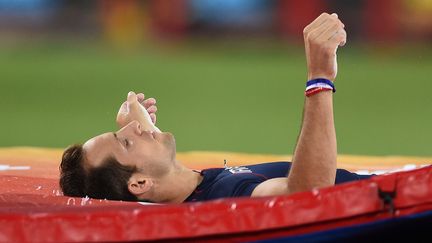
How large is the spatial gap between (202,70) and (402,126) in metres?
4.20

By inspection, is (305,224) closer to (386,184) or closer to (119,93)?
(386,184)

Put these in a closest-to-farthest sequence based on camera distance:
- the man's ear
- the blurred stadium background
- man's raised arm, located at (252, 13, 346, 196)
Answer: man's raised arm, located at (252, 13, 346, 196), the man's ear, the blurred stadium background

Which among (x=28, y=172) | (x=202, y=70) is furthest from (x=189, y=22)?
(x=28, y=172)

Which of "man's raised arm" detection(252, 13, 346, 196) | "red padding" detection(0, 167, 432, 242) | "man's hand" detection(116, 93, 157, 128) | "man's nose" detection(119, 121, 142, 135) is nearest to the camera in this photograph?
"red padding" detection(0, 167, 432, 242)

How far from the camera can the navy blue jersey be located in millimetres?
3467

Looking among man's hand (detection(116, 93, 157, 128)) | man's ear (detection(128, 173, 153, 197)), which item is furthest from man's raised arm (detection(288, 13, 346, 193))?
man's hand (detection(116, 93, 157, 128))

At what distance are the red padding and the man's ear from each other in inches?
29.8

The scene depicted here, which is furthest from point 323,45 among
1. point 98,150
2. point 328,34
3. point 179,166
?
point 98,150

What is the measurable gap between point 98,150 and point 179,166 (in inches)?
12.7

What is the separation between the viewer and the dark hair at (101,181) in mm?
3604

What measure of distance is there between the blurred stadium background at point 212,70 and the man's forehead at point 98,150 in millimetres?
3902

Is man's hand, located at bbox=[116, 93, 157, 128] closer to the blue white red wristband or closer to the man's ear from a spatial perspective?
the man's ear

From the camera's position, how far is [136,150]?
3.64 metres

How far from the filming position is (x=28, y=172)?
4457 mm
